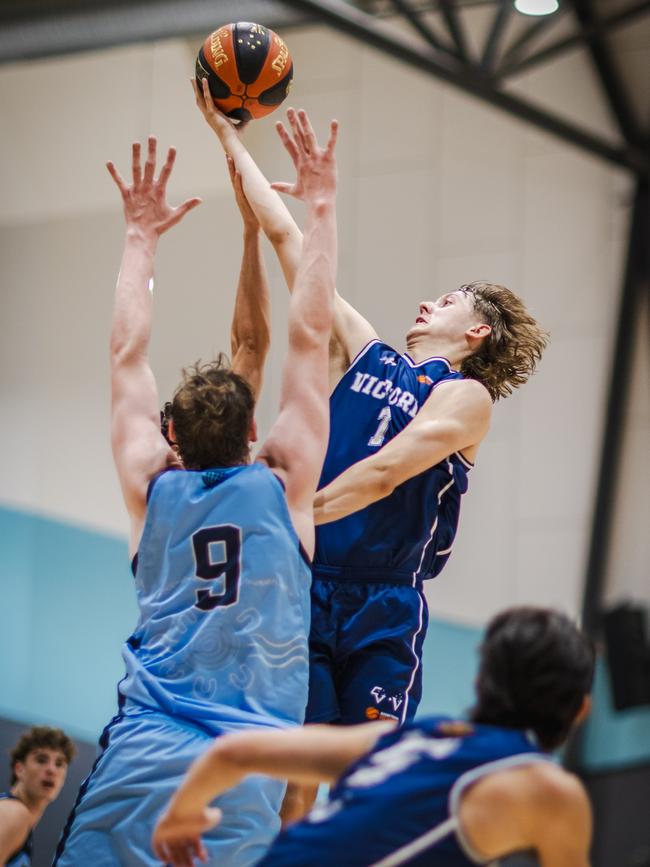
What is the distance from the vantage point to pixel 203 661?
3.46 metres

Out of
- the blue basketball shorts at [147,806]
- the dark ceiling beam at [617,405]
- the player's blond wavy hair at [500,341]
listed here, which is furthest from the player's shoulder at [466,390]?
the dark ceiling beam at [617,405]

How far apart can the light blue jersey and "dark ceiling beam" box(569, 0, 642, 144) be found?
9.16 m

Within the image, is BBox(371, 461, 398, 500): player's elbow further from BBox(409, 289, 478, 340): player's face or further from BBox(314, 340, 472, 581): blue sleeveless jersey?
BBox(409, 289, 478, 340): player's face

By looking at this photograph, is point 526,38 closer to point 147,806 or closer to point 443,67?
point 443,67

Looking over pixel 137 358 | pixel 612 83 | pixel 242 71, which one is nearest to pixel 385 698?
pixel 137 358

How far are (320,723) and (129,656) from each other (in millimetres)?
1208

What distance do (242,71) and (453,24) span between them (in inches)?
214

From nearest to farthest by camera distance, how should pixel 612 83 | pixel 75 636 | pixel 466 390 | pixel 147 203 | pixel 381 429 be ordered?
1. pixel 147 203
2. pixel 466 390
3. pixel 381 429
4. pixel 75 636
5. pixel 612 83

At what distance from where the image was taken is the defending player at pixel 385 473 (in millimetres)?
4621

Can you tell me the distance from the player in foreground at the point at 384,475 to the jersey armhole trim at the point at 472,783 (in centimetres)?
173

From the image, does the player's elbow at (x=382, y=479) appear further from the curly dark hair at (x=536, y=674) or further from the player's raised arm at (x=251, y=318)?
the curly dark hair at (x=536, y=674)

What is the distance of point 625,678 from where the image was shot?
11445 millimetres

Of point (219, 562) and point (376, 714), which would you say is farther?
point (376, 714)

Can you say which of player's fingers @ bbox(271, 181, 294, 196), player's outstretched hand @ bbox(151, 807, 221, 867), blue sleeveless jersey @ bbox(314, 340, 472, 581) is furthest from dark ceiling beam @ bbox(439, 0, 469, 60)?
player's outstretched hand @ bbox(151, 807, 221, 867)
